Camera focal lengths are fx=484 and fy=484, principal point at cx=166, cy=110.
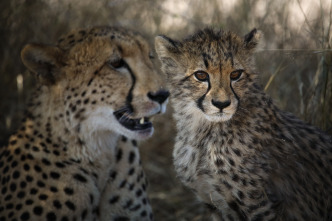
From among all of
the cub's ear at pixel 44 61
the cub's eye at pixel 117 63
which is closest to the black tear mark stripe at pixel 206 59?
the cub's eye at pixel 117 63

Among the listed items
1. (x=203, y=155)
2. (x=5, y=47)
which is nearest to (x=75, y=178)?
(x=203, y=155)

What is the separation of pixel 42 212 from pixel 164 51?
1111 millimetres

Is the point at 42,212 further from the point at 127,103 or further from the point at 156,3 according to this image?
the point at 156,3

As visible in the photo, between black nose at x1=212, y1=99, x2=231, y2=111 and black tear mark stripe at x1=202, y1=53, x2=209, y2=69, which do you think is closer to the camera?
black nose at x1=212, y1=99, x2=231, y2=111

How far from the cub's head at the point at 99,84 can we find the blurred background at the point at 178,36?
0.92 metres

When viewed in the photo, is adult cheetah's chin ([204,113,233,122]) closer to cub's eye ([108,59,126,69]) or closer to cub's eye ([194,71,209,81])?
cub's eye ([194,71,209,81])

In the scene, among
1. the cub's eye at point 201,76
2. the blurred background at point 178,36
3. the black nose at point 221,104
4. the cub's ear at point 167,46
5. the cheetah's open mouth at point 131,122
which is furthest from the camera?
the blurred background at point 178,36

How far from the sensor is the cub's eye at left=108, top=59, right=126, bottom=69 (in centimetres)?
261

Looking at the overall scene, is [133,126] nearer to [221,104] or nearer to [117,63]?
[117,63]

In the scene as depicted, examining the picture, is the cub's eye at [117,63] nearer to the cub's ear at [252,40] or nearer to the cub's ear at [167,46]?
the cub's ear at [167,46]

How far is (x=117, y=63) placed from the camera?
2.62 metres

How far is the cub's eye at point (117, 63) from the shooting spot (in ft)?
8.57

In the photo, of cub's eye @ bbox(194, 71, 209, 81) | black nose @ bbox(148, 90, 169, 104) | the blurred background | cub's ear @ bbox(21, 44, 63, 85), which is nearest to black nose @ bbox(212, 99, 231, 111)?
cub's eye @ bbox(194, 71, 209, 81)

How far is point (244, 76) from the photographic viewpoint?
8.39 feet
